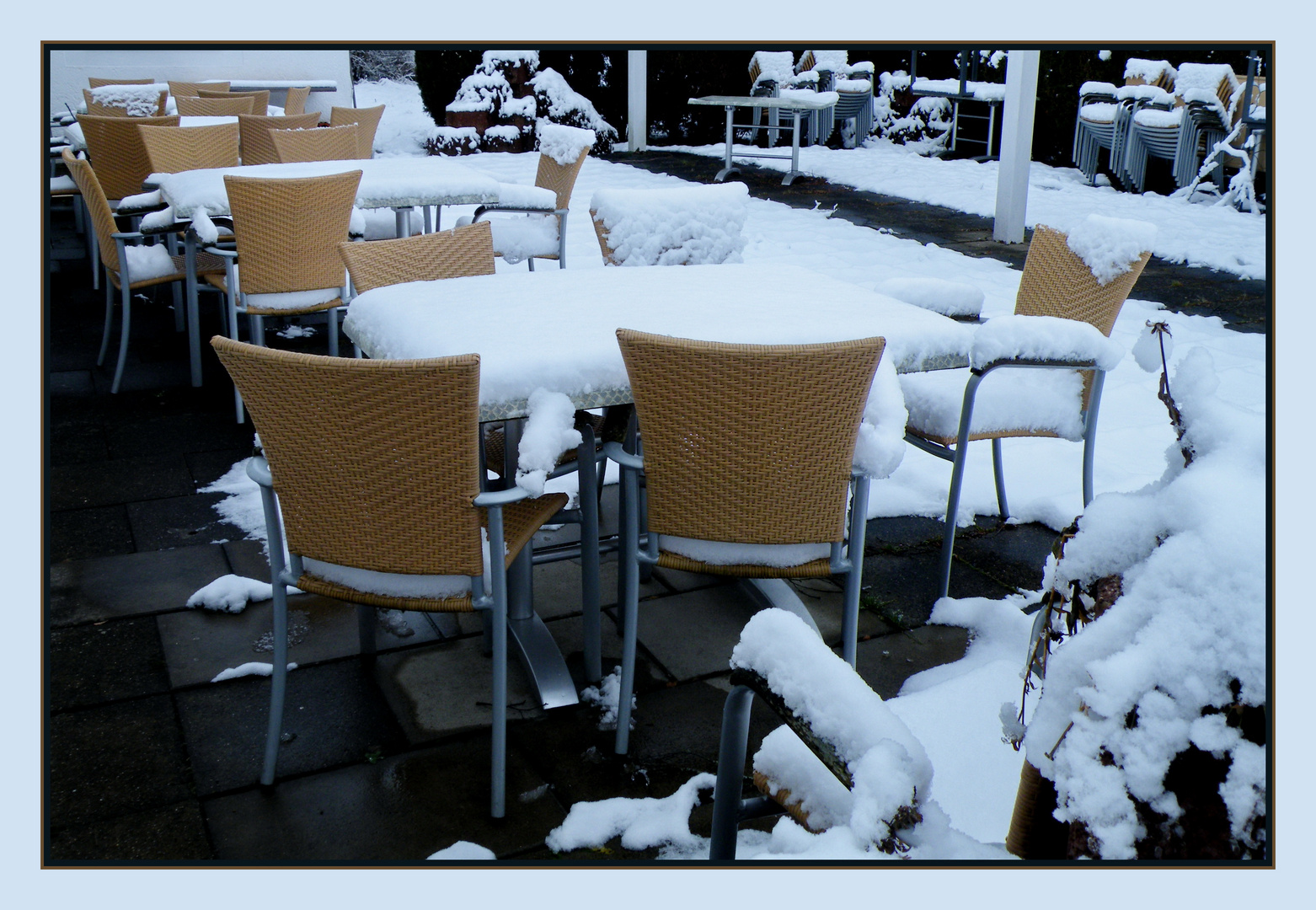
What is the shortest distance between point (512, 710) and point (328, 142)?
14.0ft

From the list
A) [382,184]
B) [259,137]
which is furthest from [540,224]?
[259,137]

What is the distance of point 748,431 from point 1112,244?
1.36m

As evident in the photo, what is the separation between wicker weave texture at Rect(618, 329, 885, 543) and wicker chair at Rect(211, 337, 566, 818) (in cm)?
29

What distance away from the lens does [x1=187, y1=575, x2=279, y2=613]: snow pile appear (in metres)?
2.68

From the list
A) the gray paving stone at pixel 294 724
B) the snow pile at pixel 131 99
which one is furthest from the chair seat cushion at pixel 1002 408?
the snow pile at pixel 131 99

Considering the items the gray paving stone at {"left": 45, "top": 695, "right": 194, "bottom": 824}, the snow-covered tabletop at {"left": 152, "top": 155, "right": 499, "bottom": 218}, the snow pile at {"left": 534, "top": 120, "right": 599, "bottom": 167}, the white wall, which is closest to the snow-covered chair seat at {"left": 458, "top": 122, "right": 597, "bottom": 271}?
the snow pile at {"left": 534, "top": 120, "right": 599, "bottom": 167}

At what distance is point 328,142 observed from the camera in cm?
571

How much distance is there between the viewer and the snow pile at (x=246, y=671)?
2369 mm

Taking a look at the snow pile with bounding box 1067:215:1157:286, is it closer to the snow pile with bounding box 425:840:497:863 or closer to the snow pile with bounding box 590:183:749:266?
the snow pile with bounding box 590:183:749:266

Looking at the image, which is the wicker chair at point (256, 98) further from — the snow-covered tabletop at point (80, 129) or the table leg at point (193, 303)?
the table leg at point (193, 303)

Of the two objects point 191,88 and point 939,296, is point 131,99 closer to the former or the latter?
point 191,88

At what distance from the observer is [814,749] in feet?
3.29

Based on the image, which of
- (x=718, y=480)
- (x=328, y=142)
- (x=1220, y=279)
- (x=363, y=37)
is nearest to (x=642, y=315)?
(x=718, y=480)

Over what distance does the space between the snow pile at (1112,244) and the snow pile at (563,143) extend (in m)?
2.80
